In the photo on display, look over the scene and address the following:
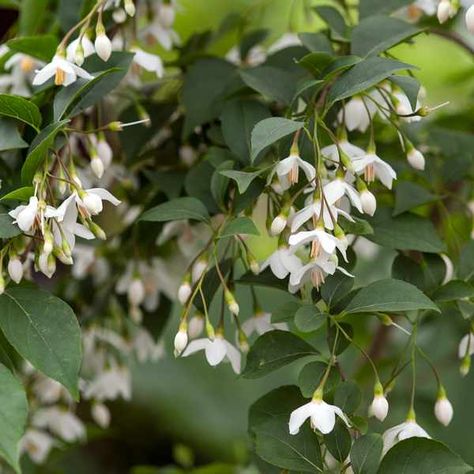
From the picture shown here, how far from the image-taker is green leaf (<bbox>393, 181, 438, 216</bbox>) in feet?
2.89

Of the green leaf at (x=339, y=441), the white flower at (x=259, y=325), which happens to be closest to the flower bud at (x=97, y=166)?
the white flower at (x=259, y=325)

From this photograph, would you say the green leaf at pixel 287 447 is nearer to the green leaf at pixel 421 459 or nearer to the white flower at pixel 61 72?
the green leaf at pixel 421 459

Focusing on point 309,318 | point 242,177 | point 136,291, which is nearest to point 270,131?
point 242,177

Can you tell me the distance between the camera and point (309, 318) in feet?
2.38

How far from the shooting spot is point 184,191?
97 centimetres

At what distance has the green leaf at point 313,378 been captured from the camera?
73 cm

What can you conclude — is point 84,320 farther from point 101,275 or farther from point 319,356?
point 319,356

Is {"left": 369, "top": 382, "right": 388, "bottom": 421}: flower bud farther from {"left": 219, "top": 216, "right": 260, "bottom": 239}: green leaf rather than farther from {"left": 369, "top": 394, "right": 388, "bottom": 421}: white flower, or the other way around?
{"left": 219, "top": 216, "right": 260, "bottom": 239}: green leaf

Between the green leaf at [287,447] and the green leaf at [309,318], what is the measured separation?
9 cm

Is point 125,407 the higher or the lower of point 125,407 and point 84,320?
the lower

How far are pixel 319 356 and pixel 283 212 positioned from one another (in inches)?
5.0

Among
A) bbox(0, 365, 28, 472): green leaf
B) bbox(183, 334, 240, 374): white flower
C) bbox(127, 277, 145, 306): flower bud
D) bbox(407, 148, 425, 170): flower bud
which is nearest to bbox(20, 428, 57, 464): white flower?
bbox(127, 277, 145, 306): flower bud

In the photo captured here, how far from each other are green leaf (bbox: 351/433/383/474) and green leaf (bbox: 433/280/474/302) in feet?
0.51

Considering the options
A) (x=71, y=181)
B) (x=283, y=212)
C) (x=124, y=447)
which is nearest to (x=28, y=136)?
(x=71, y=181)
